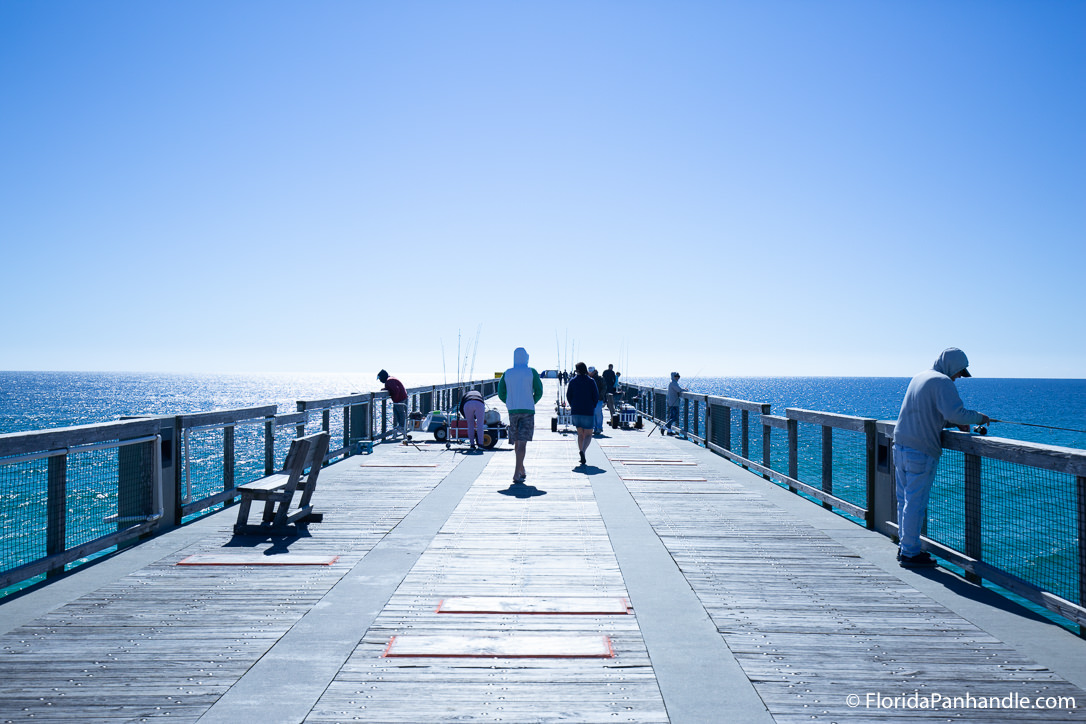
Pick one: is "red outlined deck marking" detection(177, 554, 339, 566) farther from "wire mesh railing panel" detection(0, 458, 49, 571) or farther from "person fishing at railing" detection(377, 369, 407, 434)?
"person fishing at railing" detection(377, 369, 407, 434)

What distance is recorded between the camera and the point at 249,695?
366cm

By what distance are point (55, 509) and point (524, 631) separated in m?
4.07

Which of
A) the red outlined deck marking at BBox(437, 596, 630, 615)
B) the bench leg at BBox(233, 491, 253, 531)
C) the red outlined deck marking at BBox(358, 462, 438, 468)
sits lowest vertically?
the red outlined deck marking at BBox(437, 596, 630, 615)

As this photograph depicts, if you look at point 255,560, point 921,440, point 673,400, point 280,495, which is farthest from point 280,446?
point 921,440

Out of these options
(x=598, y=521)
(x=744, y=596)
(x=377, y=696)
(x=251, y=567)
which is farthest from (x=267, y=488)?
(x=744, y=596)

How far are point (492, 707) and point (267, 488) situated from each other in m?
4.41

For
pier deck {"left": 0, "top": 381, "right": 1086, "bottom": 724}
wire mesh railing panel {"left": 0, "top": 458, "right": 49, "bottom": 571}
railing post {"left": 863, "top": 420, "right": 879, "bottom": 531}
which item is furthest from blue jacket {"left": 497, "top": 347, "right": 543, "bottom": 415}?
wire mesh railing panel {"left": 0, "top": 458, "right": 49, "bottom": 571}

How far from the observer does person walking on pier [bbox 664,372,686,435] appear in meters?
18.7

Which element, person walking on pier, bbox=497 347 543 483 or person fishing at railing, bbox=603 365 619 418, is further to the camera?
person fishing at railing, bbox=603 365 619 418

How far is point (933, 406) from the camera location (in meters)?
6.12

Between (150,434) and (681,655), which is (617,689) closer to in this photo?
(681,655)

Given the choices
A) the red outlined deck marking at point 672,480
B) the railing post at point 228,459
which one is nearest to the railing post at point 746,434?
the red outlined deck marking at point 672,480

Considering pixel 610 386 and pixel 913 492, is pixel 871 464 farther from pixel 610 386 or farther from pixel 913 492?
pixel 610 386

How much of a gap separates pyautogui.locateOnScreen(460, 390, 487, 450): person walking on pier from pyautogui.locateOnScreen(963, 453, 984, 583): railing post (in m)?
9.88
